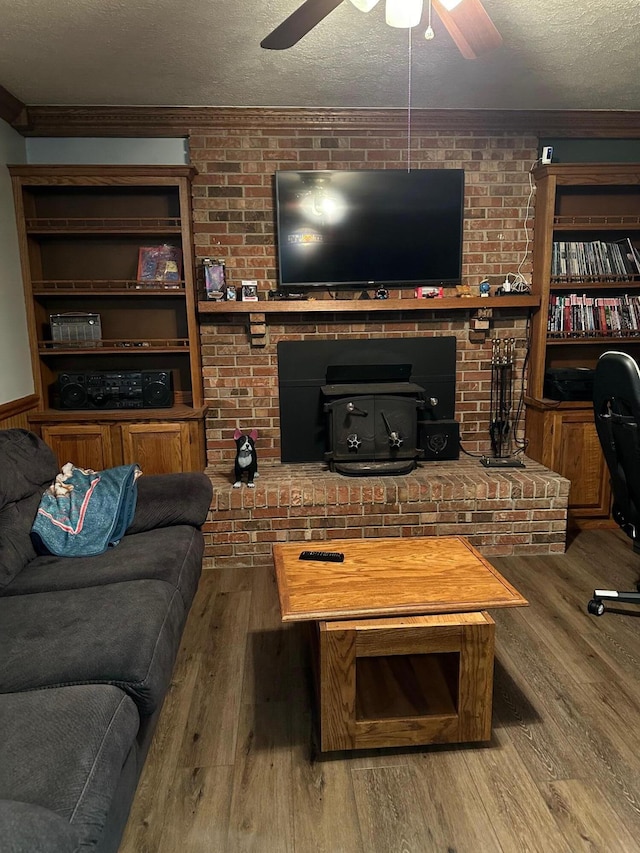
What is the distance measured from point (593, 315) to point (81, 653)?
11.4ft

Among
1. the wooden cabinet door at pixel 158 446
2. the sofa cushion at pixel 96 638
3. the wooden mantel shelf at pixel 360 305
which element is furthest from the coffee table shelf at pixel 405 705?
the wooden mantel shelf at pixel 360 305

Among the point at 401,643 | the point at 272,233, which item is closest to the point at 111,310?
the point at 272,233

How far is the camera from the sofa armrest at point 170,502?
246 cm

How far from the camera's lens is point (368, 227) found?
353 centimetres

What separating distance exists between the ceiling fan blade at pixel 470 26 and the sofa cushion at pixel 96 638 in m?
2.05

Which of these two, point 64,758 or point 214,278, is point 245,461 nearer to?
point 214,278

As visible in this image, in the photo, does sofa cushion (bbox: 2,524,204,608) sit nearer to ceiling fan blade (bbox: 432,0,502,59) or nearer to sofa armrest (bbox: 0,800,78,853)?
sofa armrest (bbox: 0,800,78,853)

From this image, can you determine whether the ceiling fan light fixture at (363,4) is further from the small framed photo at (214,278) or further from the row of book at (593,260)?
the row of book at (593,260)

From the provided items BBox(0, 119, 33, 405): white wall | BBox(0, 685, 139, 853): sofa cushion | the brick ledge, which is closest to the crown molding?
BBox(0, 119, 33, 405): white wall

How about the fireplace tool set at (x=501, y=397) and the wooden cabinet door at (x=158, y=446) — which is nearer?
the wooden cabinet door at (x=158, y=446)

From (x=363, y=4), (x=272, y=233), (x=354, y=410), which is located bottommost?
(x=354, y=410)

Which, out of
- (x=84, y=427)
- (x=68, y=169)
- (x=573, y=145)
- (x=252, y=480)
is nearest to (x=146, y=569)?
(x=252, y=480)

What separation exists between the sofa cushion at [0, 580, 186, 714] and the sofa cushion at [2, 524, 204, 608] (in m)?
0.06

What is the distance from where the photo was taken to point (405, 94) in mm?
3199
